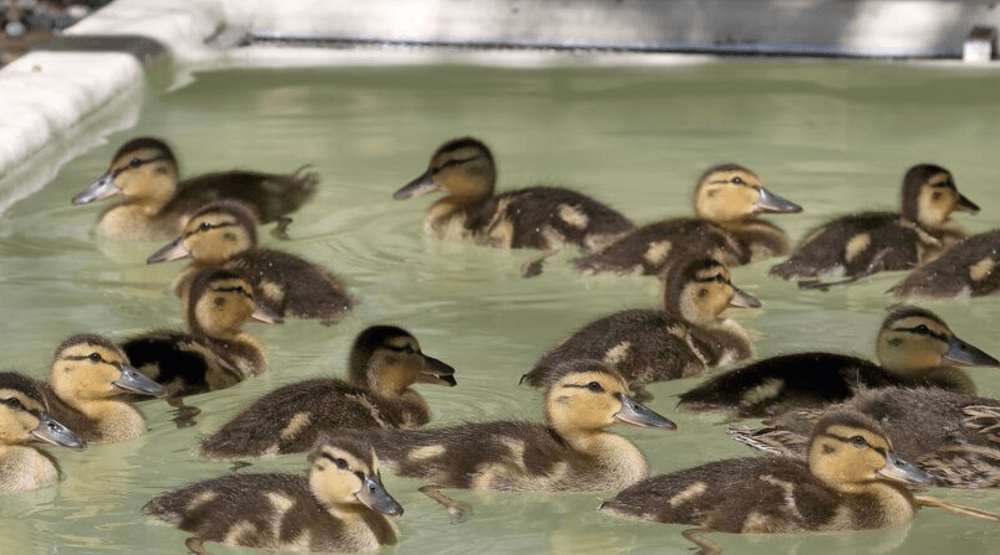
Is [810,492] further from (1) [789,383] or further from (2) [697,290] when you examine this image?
(2) [697,290]

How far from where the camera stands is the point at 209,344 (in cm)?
666

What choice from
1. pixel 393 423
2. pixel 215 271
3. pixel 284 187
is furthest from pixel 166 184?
pixel 393 423

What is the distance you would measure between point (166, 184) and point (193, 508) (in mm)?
3156

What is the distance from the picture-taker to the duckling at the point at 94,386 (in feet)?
20.1

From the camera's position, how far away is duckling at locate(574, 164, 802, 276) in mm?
7613

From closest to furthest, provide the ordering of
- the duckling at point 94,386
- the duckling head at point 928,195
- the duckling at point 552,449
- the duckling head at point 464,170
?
the duckling at point 552,449 → the duckling at point 94,386 → the duckling head at point 928,195 → the duckling head at point 464,170

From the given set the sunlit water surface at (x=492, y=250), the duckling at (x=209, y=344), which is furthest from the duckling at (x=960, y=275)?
the duckling at (x=209, y=344)

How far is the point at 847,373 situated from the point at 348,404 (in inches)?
51.1

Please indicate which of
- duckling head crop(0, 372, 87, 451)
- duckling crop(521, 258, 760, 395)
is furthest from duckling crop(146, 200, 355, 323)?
duckling head crop(0, 372, 87, 451)

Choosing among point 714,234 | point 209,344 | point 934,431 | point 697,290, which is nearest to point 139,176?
point 209,344

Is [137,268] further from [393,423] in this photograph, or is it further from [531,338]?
[393,423]

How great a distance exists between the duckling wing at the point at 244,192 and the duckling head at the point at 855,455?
134 inches

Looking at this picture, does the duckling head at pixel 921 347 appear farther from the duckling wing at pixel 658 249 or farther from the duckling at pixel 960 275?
the duckling wing at pixel 658 249

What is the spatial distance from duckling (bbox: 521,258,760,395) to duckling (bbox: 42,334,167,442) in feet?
3.58
